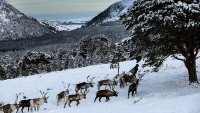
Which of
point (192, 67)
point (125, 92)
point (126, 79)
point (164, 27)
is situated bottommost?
point (125, 92)

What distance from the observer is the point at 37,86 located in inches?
1316

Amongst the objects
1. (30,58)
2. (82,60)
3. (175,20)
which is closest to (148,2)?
(175,20)

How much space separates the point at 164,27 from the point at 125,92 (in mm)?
6817

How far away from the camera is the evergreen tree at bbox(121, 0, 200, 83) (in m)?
21.7

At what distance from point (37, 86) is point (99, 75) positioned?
6.95 m

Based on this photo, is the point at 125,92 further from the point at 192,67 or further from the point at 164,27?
the point at 164,27

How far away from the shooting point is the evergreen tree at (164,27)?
2170 centimetres

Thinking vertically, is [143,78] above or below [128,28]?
below

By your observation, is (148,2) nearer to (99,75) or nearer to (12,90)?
(99,75)

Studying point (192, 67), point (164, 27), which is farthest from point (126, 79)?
point (164, 27)

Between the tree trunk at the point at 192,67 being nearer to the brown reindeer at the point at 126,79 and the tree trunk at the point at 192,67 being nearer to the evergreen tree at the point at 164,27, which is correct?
the evergreen tree at the point at 164,27

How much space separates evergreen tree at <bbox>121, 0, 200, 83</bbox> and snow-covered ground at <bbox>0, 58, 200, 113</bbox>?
101 inches

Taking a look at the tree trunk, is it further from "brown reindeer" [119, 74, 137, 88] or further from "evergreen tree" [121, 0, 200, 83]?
"brown reindeer" [119, 74, 137, 88]

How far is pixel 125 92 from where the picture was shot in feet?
89.1
